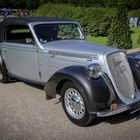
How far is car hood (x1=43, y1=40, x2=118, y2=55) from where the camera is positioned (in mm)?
5714

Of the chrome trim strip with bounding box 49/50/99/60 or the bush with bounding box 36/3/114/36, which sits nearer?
the chrome trim strip with bounding box 49/50/99/60

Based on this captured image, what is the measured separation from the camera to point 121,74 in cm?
552

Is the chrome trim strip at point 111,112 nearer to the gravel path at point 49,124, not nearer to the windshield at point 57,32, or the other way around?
the gravel path at point 49,124

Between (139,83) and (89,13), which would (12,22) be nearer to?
(139,83)

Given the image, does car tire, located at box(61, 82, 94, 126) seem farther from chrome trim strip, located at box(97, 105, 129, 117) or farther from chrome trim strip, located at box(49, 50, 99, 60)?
chrome trim strip, located at box(49, 50, 99, 60)

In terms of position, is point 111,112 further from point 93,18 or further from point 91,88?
point 93,18

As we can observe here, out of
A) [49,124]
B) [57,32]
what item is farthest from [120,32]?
[49,124]

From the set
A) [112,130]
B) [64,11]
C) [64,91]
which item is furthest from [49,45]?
[64,11]

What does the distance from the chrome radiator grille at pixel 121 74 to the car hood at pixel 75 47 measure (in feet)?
0.59

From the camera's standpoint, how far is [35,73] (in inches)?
268

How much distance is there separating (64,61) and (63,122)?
3.80 ft

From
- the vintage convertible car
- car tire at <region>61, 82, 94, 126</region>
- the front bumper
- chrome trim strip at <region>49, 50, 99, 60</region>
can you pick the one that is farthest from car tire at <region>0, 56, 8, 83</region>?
the front bumper

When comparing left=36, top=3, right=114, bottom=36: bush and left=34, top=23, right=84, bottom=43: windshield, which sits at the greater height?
left=34, top=23, right=84, bottom=43: windshield

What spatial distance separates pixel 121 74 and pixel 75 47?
3.68 ft
